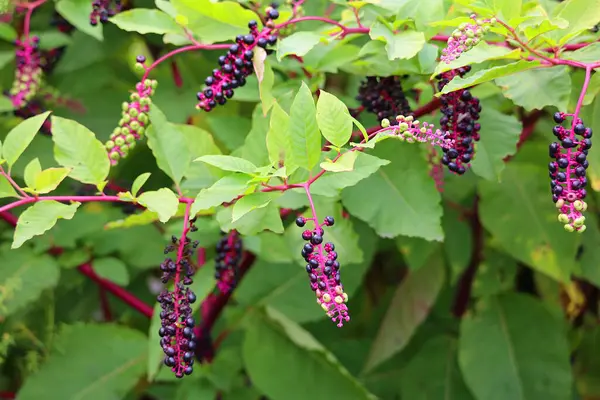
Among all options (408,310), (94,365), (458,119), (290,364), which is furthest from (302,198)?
(94,365)

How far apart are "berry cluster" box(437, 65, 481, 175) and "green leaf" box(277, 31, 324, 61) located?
0.21 meters

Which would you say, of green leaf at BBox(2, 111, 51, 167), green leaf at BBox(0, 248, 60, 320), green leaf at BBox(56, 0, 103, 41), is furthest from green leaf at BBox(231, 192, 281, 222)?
green leaf at BBox(0, 248, 60, 320)

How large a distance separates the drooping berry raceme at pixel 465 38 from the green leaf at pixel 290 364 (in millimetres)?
792

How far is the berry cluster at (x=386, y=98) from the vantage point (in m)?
1.16

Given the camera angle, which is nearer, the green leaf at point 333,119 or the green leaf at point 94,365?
the green leaf at point 333,119

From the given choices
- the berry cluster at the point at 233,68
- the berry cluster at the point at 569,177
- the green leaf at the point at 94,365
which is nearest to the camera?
the berry cluster at the point at 569,177

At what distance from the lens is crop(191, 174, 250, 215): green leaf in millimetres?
926

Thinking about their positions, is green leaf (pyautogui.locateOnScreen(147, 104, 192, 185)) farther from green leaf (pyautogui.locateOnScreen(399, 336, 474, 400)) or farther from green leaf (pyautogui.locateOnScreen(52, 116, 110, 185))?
green leaf (pyautogui.locateOnScreen(399, 336, 474, 400))

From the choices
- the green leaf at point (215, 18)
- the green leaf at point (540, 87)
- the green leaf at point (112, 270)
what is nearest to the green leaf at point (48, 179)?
the green leaf at point (215, 18)

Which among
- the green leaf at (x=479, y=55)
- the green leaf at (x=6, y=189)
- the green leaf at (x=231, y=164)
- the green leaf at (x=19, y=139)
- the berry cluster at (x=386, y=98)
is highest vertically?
the green leaf at (x=479, y=55)

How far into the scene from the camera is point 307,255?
88 centimetres

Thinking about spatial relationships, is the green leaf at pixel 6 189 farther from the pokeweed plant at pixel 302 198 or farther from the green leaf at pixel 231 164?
the green leaf at pixel 231 164

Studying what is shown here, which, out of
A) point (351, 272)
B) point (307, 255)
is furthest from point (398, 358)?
point (307, 255)

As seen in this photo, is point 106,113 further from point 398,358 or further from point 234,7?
point 398,358
